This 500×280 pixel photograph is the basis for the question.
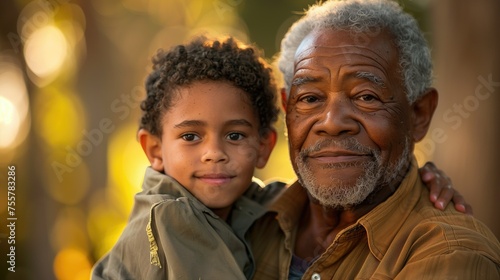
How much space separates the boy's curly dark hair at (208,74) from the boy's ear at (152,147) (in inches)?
1.1

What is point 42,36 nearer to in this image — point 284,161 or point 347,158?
point 284,161

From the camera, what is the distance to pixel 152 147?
3.01 metres

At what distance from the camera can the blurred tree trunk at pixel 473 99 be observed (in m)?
3.87

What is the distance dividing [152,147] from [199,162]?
37cm

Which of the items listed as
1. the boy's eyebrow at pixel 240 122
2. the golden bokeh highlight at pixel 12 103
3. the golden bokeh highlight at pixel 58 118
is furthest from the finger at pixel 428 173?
the golden bokeh highlight at pixel 12 103

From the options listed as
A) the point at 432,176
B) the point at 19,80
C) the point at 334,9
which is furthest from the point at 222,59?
the point at 19,80

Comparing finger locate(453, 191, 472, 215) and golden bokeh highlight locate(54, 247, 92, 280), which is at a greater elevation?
finger locate(453, 191, 472, 215)

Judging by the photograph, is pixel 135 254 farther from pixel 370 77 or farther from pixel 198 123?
pixel 370 77

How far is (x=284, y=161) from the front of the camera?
7.92 meters

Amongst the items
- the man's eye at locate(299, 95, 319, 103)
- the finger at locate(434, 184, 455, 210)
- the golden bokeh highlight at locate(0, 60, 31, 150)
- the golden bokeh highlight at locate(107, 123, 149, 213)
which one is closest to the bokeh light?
the golden bokeh highlight at locate(0, 60, 31, 150)

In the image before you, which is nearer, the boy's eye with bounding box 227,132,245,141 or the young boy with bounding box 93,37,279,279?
the young boy with bounding box 93,37,279,279

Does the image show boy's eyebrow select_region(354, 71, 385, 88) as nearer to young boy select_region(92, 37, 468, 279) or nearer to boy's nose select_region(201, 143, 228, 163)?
young boy select_region(92, 37, 468, 279)

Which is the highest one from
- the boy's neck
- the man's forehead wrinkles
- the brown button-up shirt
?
the man's forehead wrinkles

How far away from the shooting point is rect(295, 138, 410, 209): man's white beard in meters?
2.69
